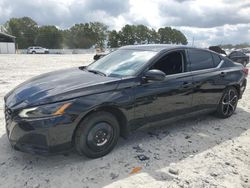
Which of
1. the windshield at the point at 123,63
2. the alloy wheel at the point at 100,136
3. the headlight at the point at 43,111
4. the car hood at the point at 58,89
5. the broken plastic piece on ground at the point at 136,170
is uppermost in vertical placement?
the windshield at the point at 123,63

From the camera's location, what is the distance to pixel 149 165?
3.21 m

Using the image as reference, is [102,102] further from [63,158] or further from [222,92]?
[222,92]

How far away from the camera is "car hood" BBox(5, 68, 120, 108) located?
293cm

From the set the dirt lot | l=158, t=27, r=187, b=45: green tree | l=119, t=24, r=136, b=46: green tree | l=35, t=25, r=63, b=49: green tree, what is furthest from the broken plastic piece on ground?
l=158, t=27, r=187, b=45: green tree

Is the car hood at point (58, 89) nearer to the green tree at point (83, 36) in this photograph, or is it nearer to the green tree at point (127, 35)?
the green tree at point (83, 36)

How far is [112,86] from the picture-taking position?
3266mm

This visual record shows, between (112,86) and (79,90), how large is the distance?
48cm

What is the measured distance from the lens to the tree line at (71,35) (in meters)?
69.2

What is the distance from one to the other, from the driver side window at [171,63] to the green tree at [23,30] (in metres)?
71.6

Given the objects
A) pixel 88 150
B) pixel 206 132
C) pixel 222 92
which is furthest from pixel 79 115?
pixel 222 92

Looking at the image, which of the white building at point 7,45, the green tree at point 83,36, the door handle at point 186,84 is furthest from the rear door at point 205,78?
the green tree at point 83,36

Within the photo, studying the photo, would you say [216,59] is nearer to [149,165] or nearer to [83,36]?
[149,165]

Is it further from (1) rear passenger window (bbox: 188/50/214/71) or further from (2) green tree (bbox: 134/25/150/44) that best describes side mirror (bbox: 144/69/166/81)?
(2) green tree (bbox: 134/25/150/44)

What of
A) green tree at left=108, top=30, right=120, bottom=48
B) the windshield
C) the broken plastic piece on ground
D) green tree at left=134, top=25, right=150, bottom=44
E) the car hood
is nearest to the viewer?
the car hood
